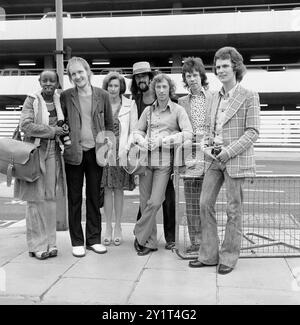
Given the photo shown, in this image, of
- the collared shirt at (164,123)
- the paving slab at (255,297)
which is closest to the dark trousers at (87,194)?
the collared shirt at (164,123)

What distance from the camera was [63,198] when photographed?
6562 mm

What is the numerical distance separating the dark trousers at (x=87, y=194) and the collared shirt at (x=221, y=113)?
4.92ft

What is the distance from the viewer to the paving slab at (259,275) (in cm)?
443

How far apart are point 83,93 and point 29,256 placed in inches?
79.1

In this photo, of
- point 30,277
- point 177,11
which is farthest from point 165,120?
point 177,11

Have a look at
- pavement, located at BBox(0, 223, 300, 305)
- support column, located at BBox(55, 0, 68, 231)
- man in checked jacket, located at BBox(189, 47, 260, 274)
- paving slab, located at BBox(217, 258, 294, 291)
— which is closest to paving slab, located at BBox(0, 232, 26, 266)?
pavement, located at BBox(0, 223, 300, 305)

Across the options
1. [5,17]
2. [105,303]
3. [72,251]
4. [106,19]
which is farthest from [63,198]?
[5,17]

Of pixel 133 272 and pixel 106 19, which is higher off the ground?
pixel 106 19

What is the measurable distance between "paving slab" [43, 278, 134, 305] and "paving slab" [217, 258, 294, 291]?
0.95m

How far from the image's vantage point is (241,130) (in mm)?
4676

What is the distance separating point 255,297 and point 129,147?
7.51 ft

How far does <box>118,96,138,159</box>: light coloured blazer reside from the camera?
18.6ft

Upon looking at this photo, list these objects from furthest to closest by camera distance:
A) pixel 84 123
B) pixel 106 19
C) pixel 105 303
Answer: pixel 106 19
pixel 84 123
pixel 105 303

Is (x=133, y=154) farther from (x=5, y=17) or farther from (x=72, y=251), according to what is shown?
(x=5, y=17)
